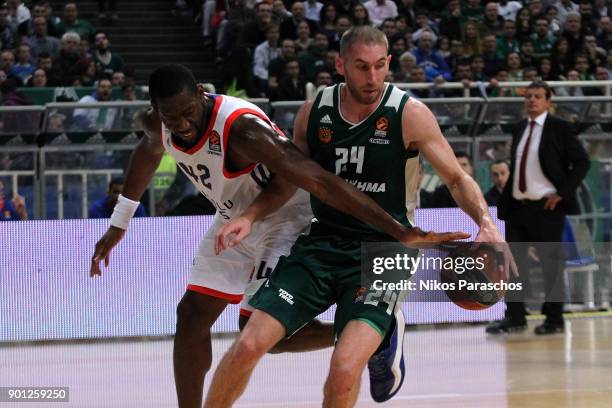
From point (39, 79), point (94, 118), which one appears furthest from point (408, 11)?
point (94, 118)

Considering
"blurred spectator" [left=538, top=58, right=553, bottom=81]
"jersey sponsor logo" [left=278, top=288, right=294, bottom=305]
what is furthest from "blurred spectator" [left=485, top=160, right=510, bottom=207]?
"jersey sponsor logo" [left=278, top=288, right=294, bottom=305]

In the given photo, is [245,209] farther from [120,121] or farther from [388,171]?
[120,121]

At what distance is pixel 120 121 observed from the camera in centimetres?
1092

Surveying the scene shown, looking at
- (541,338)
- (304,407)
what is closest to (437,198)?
(541,338)

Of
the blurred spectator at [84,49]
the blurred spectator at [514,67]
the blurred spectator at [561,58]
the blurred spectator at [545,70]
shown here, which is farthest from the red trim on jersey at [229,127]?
the blurred spectator at [561,58]

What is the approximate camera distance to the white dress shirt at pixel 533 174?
32.8 feet

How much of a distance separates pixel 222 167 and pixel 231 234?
66 centimetres

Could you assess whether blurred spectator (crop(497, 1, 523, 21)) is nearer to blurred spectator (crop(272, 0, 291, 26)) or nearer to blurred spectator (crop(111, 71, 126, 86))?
blurred spectator (crop(272, 0, 291, 26))

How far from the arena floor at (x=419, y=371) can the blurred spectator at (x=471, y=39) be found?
251 inches

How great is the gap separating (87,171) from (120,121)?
1.96ft

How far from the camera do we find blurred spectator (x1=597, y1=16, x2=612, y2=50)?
17.1 m

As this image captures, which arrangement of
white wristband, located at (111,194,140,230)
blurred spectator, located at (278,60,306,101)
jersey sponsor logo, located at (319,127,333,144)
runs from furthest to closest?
blurred spectator, located at (278,60,306,101) < white wristband, located at (111,194,140,230) < jersey sponsor logo, located at (319,127,333,144)

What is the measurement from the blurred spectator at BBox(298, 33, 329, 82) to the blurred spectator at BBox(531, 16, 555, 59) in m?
3.39

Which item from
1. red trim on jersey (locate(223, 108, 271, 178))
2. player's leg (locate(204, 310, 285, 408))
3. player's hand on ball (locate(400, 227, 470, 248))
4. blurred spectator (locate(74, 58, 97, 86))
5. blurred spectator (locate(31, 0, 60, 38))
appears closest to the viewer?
player's hand on ball (locate(400, 227, 470, 248))
